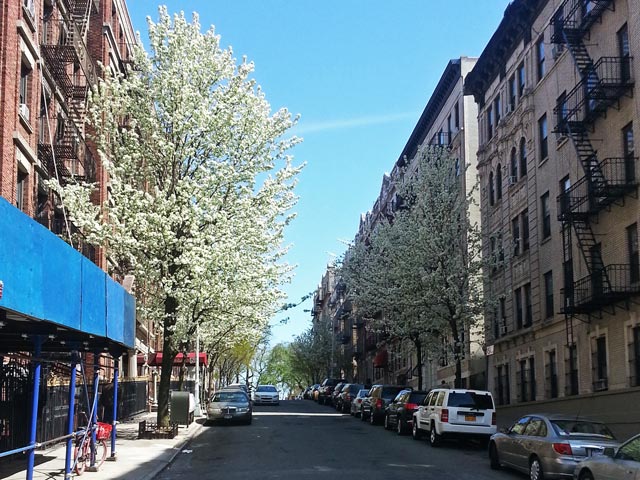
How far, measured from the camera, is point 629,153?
2644cm

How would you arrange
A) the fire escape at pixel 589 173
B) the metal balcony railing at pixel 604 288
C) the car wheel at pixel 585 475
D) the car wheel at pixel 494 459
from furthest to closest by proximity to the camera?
the fire escape at pixel 589 173
the metal balcony railing at pixel 604 288
the car wheel at pixel 494 459
the car wheel at pixel 585 475

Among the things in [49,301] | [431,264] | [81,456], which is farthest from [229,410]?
[49,301]

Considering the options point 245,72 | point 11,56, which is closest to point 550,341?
point 245,72

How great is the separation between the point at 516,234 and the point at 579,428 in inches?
826

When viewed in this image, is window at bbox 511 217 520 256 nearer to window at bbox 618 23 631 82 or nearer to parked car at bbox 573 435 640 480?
window at bbox 618 23 631 82

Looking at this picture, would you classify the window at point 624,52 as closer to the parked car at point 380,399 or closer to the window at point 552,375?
the window at point 552,375

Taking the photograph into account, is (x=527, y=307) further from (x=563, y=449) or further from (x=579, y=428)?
(x=563, y=449)

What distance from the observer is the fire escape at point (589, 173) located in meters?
26.3

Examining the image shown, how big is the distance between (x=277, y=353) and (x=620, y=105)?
133338mm

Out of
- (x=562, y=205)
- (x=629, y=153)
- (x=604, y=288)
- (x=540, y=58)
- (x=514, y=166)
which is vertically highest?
(x=540, y=58)

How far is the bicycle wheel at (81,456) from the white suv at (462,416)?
10621mm

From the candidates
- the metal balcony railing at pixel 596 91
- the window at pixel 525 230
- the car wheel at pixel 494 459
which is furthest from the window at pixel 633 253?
the window at pixel 525 230

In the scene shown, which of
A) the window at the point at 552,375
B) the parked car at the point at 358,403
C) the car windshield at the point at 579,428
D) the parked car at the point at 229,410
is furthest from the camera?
the parked car at the point at 358,403

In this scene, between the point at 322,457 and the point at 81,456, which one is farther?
the point at 322,457
